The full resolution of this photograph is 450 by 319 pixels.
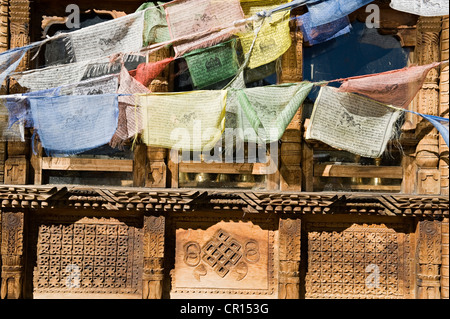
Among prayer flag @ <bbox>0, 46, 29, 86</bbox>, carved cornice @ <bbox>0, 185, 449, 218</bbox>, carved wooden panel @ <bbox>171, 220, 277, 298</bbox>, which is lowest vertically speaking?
carved wooden panel @ <bbox>171, 220, 277, 298</bbox>

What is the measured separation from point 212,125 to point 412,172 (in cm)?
242

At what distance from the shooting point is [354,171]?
470 cm

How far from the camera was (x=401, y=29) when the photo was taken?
188 inches

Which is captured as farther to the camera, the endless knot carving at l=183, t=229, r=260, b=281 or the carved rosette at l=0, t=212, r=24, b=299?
the endless knot carving at l=183, t=229, r=260, b=281

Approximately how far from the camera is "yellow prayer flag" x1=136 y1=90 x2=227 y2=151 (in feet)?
12.8

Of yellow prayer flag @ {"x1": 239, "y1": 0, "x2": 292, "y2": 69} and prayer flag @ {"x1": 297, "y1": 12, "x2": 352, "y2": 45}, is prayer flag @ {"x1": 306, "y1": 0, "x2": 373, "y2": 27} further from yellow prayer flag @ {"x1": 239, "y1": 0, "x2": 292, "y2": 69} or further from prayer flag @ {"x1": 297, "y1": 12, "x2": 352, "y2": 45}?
yellow prayer flag @ {"x1": 239, "y1": 0, "x2": 292, "y2": 69}

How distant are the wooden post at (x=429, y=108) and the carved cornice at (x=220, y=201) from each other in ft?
0.76

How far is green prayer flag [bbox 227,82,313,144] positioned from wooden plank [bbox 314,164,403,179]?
1.04 m

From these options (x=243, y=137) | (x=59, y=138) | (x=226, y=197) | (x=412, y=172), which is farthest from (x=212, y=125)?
(x=412, y=172)

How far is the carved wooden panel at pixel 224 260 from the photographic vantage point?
4.70 metres

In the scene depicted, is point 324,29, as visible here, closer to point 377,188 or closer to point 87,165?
point 377,188

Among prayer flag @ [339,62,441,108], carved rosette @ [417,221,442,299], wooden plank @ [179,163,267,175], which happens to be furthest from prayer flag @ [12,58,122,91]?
carved rosette @ [417,221,442,299]

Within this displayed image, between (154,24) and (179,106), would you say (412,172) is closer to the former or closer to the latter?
(179,106)

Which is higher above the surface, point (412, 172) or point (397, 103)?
point (397, 103)
